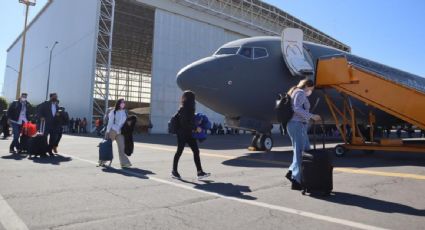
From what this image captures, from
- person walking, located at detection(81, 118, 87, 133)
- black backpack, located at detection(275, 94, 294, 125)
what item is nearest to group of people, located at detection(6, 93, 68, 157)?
black backpack, located at detection(275, 94, 294, 125)

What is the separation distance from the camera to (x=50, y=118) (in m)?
10.6

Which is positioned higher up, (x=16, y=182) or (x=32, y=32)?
(x=32, y=32)

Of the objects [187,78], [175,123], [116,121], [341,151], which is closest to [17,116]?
[116,121]

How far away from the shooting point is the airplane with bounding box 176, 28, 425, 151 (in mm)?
10422

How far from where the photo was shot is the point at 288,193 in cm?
536

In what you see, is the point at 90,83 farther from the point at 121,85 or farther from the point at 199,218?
the point at 199,218

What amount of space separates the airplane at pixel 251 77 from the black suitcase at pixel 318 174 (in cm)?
528

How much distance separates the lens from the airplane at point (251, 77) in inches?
410

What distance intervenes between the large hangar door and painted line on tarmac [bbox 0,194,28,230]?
1243 inches

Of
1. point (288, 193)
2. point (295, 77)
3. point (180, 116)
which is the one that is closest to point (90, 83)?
point (295, 77)

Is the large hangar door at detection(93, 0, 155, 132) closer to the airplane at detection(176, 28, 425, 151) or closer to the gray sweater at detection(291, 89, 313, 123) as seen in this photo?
the airplane at detection(176, 28, 425, 151)

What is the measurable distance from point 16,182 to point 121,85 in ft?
177

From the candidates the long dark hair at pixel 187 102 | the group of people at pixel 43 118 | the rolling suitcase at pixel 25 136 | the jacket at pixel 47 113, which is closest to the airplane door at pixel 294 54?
the long dark hair at pixel 187 102

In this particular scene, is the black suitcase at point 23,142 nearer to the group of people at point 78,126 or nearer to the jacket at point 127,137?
the jacket at point 127,137
